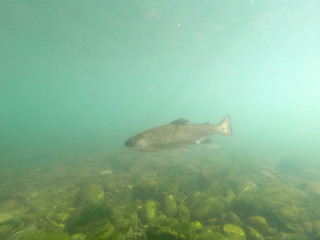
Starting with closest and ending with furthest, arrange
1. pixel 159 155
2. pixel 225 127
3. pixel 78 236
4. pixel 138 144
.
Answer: pixel 78 236 → pixel 138 144 → pixel 225 127 → pixel 159 155

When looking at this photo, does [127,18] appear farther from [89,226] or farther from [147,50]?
[89,226]

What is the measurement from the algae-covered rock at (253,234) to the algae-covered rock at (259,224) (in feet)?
0.95

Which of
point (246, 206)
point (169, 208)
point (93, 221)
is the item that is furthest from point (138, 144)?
point (246, 206)

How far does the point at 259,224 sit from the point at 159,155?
12.7m

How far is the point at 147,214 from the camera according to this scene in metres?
3.45

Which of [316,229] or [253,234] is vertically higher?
[253,234]

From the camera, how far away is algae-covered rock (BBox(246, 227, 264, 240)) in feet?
10.0

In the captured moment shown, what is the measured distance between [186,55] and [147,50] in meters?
8.01

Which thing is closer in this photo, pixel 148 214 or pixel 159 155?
pixel 148 214

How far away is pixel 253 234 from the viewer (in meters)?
3.11

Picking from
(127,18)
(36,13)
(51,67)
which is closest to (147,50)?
(127,18)

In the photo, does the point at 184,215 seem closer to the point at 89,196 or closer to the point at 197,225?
the point at 197,225

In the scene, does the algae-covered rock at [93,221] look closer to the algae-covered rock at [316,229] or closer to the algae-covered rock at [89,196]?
the algae-covered rock at [89,196]

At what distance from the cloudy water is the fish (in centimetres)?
7
